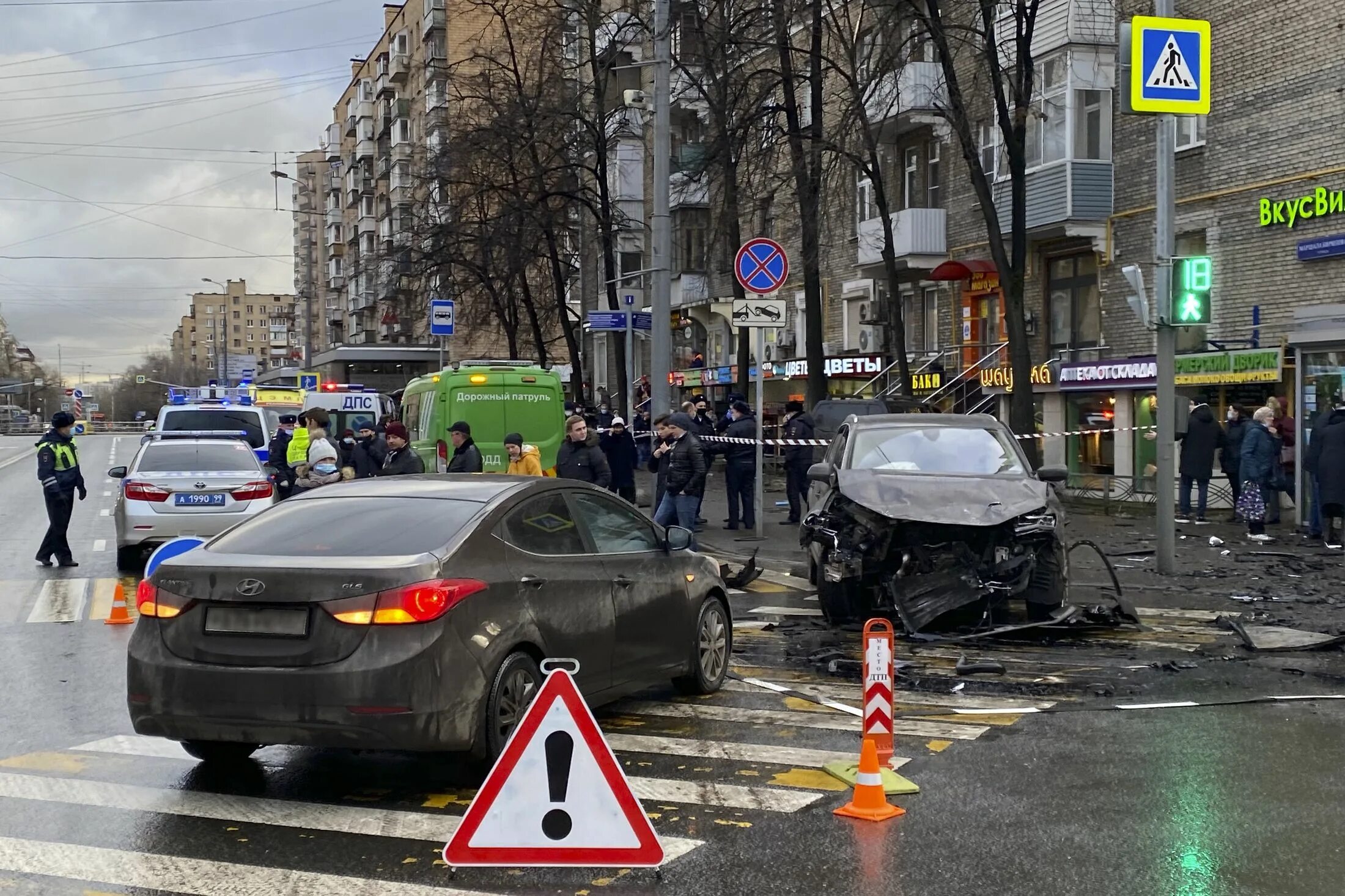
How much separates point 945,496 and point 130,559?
10.2 metres

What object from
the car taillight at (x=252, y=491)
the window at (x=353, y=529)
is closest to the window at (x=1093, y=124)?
the car taillight at (x=252, y=491)

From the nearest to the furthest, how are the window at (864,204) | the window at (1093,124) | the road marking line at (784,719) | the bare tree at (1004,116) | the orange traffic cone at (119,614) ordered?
1. the road marking line at (784,719)
2. the orange traffic cone at (119,614)
3. the bare tree at (1004,116)
4. the window at (1093,124)
5. the window at (864,204)

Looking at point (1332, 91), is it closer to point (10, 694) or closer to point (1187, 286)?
point (1187, 286)

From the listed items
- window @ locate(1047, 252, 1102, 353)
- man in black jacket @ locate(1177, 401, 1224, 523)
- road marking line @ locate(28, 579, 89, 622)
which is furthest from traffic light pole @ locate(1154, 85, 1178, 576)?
window @ locate(1047, 252, 1102, 353)

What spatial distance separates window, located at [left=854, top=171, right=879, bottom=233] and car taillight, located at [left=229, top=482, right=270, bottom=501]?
2152 cm

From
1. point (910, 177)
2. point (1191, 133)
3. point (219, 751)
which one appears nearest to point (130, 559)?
point (219, 751)

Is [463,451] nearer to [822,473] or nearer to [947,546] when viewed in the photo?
[822,473]

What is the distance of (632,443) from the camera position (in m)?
19.8

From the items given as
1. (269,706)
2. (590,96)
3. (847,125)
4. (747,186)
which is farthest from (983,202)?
(269,706)

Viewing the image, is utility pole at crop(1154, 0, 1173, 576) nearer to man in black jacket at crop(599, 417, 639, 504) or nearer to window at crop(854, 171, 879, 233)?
man in black jacket at crop(599, 417, 639, 504)

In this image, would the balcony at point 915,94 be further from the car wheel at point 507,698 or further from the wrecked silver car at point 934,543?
the car wheel at point 507,698

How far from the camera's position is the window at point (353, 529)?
257 inches

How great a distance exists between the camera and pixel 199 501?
16.0 meters

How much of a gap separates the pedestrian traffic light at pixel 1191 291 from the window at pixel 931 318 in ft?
66.8
